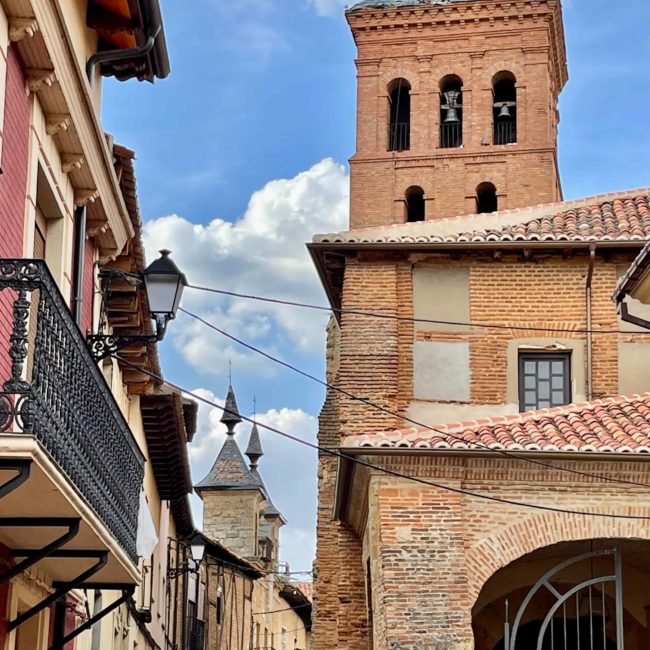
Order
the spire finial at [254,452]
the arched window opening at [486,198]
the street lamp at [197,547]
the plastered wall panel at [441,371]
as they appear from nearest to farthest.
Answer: the plastered wall panel at [441,371] → the street lamp at [197,547] → the arched window opening at [486,198] → the spire finial at [254,452]

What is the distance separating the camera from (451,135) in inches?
1654

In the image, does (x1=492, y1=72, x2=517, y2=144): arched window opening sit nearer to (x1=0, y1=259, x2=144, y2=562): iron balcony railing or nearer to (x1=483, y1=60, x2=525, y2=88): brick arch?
(x1=483, y1=60, x2=525, y2=88): brick arch

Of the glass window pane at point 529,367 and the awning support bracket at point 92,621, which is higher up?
the glass window pane at point 529,367

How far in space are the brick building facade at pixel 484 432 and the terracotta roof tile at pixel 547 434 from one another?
33 millimetres

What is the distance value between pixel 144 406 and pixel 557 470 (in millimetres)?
6796

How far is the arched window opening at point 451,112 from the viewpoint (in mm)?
41719

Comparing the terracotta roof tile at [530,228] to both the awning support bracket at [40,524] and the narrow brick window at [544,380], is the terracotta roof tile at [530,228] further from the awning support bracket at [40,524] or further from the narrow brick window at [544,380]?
the awning support bracket at [40,524]

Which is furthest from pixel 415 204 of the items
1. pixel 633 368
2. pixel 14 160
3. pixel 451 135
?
pixel 14 160

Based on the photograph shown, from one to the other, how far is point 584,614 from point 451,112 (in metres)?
23.3

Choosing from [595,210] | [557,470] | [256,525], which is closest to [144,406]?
[557,470]

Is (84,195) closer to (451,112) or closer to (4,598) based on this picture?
(4,598)

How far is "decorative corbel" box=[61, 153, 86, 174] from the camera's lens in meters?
11.8

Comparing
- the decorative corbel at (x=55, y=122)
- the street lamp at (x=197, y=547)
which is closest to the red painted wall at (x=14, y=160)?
the decorative corbel at (x=55, y=122)

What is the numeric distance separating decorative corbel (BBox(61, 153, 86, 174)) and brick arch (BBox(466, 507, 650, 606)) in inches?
296
